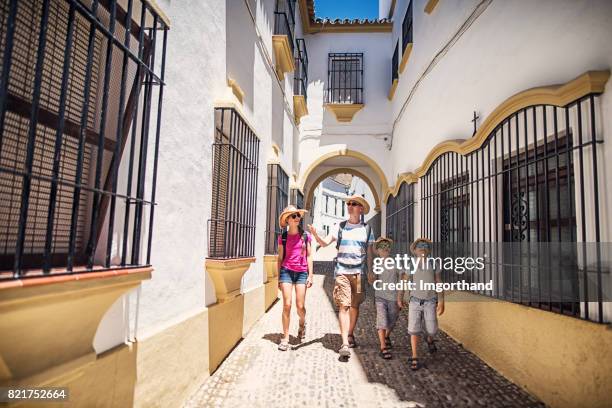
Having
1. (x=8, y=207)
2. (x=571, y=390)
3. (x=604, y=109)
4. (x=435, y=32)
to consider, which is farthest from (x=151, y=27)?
(x=435, y=32)

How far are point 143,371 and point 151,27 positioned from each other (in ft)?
6.91

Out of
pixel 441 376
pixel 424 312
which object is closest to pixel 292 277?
pixel 424 312

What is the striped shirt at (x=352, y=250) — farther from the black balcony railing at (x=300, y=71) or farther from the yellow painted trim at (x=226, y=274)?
the black balcony railing at (x=300, y=71)

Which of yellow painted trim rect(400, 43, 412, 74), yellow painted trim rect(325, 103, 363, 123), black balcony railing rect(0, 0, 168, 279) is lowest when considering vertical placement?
black balcony railing rect(0, 0, 168, 279)

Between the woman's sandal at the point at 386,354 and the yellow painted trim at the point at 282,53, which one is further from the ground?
the yellow painted trim at the point at 282,53

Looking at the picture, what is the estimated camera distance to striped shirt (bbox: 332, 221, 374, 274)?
434cm

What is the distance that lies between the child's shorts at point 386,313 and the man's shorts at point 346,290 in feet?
0.91

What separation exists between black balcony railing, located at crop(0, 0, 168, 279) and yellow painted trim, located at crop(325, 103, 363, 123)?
899 cm

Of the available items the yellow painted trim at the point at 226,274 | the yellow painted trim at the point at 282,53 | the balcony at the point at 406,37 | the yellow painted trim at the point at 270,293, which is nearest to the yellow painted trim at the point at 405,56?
the balcony at the point at 406,37

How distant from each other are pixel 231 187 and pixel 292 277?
1.27 m

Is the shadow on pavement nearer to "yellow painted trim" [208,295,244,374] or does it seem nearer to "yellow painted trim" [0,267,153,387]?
"yellow painted trim" [208,295,244,374]

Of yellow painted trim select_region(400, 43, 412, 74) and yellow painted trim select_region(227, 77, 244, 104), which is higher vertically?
yellow painted trim select_region(400, 43, 412, 74)

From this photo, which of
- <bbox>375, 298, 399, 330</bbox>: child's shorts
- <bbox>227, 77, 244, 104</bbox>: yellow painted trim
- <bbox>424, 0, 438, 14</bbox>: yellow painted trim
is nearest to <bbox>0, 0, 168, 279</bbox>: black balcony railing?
<bbox>227, 77, 244, 104</bbox>: yellow painted trim

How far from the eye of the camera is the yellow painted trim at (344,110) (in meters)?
11.3
